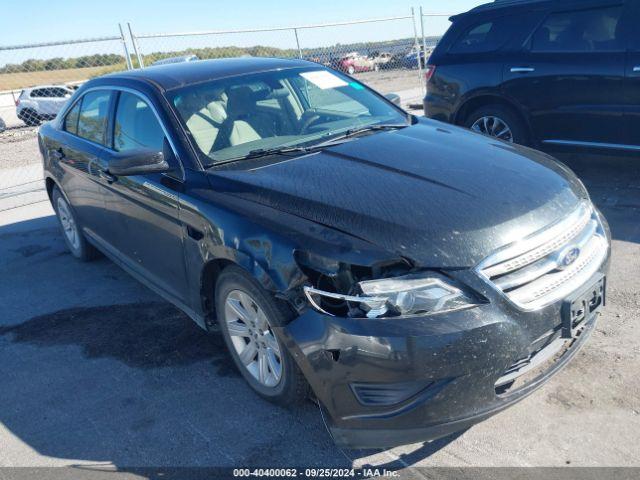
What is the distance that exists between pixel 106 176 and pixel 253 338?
1.90 m

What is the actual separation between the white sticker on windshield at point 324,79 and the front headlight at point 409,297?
236 centimetres

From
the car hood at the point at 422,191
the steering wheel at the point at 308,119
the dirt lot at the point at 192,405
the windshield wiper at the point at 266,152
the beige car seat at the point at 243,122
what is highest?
the beige car seat at the point at 243,122

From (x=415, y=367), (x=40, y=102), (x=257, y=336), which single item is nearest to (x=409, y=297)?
(x=415, y=367)

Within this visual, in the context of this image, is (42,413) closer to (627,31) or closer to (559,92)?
(559,92)

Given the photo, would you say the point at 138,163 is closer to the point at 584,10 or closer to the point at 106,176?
the point at 106,176

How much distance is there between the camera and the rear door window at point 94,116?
4559mm

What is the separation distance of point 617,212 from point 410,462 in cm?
371

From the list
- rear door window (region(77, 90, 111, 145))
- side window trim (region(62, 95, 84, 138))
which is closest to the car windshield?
rear door window (region(77, 90, 111, 145))

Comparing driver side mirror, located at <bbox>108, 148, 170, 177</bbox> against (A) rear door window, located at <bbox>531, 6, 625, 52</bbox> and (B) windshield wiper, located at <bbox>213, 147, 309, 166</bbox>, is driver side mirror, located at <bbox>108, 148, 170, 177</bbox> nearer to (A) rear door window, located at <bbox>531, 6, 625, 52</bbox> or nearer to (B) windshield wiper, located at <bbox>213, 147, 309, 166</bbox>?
(B) windshield wiper, located at <bbox>213, 147, 309, 166</bbox>

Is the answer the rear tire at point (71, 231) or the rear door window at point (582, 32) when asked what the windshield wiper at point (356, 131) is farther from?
the rear door window at point (582, 32)

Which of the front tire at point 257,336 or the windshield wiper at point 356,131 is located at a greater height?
the windshield wiper at point 356,131

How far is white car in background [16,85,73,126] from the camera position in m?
21.1

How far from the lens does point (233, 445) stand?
2.97 metres

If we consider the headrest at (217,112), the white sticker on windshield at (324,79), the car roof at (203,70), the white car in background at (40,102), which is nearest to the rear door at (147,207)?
the car roof at (203,70)
